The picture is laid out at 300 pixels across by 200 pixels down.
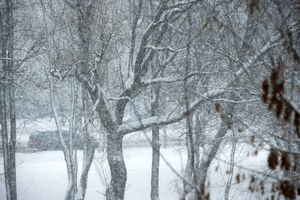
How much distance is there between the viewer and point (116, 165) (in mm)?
10078

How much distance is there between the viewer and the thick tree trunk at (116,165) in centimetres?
1003

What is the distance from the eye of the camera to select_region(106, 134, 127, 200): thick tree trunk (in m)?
10.0

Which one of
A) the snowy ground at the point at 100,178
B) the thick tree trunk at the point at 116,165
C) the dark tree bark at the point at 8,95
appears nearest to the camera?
the thick tree trunk at the point at 116,165

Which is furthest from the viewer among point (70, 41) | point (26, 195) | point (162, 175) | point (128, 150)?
point (128, 150)

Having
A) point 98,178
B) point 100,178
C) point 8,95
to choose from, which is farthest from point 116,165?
point 98,178

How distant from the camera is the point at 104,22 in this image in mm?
9141

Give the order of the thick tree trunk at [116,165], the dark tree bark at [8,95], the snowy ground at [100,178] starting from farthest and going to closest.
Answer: the snowy ground at [100,178]
the dark tree bark at [8,95]
the thick tree trunk at [116,165]

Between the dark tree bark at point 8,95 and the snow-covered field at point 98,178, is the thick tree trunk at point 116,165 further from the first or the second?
the dark tree bark at point 8,95

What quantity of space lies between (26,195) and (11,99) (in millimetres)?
5665

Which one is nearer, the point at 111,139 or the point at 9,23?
the point at 111,139

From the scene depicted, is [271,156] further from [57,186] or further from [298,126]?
[57,186]

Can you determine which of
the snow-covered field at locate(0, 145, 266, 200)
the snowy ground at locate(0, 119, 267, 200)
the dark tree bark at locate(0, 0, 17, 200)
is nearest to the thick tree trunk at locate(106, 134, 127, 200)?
the snowy ground at locate(0, 119, 267, 200)

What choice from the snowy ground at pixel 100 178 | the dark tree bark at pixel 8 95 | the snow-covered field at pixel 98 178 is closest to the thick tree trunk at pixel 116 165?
the snowy ground at pixel 100 178

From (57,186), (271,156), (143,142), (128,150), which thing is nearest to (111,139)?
(271,156)
